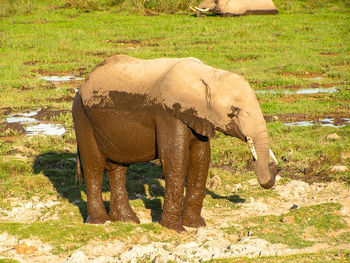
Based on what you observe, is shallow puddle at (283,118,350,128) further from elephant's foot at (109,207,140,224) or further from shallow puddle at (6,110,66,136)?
elephant's foot at (109,207,140,224)

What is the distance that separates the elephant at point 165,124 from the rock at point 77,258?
957mm

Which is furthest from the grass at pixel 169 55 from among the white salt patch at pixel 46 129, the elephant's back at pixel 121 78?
the elephant's back at pixel 121 78

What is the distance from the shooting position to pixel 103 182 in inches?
316

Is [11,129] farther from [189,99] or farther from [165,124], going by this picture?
[189,99]

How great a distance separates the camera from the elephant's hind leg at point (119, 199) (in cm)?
650

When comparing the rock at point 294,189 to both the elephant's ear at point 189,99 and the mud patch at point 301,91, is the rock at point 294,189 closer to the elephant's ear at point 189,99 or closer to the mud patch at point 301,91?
the elephant's ear at point 189,99

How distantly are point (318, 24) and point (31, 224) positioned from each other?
15.5m

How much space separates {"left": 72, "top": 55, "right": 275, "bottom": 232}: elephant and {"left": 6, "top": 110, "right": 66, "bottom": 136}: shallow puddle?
3846mm

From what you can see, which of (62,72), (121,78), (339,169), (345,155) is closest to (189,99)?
(121,78)

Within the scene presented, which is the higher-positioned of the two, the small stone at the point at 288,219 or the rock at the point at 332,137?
the small stone at the point at 288,219

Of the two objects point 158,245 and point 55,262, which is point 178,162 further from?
point 55,262

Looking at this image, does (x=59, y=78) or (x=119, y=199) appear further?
(x=59, y=78)

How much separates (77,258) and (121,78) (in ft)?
5.83

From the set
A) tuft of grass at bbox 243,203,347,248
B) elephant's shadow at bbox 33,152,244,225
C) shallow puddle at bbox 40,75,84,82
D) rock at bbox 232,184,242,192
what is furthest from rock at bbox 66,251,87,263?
shallow puddle at bbox 40,75,84,82
